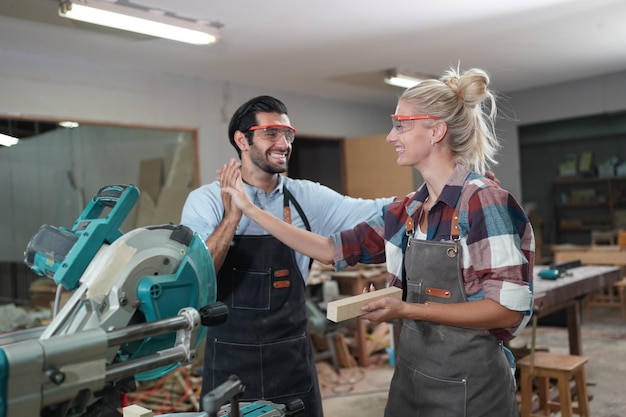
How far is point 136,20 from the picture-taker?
11.2ft

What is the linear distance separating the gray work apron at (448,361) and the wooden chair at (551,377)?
1.80 meters

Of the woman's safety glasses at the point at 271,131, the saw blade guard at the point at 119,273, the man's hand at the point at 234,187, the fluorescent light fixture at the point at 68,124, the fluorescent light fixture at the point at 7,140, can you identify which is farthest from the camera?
the fluorescent light fixture at the point at 68,124

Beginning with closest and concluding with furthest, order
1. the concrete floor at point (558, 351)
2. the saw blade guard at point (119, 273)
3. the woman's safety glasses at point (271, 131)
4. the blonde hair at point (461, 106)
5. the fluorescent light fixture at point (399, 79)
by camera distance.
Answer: the saw blade guard at point (119, 273)
the blonde hair at point (461, 106)
the woman's safety glasses at point (271, 131)
the concrete floor at point (558, 351)
the fluorescent light fixture at point (399, 79)

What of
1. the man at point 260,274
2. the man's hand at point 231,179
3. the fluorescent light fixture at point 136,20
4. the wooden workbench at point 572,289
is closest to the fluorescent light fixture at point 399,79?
the fluorescent light fixture at point 136,20

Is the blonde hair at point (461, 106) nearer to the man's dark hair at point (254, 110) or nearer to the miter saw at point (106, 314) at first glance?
the man's dark hair at point (254, 110)

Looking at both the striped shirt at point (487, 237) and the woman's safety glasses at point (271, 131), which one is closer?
the striped shirt at point (487, 237)

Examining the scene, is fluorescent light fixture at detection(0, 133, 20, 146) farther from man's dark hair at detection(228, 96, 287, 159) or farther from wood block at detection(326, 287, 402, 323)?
wood block at detection(326, 287, 402, 323)

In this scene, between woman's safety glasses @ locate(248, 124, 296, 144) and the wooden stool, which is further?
the wooden stool

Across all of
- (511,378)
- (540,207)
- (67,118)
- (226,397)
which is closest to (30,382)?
(226,397)

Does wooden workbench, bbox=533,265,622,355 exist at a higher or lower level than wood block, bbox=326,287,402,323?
lower

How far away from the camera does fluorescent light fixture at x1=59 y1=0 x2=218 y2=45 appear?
317 cm

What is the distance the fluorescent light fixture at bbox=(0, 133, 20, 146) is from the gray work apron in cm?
365

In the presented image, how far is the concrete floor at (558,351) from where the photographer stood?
3.93 metres

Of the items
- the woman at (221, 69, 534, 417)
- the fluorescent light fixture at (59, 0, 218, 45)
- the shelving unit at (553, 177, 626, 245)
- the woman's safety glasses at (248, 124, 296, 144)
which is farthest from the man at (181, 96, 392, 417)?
the shelving unit at (553, 177, 626, 245)
